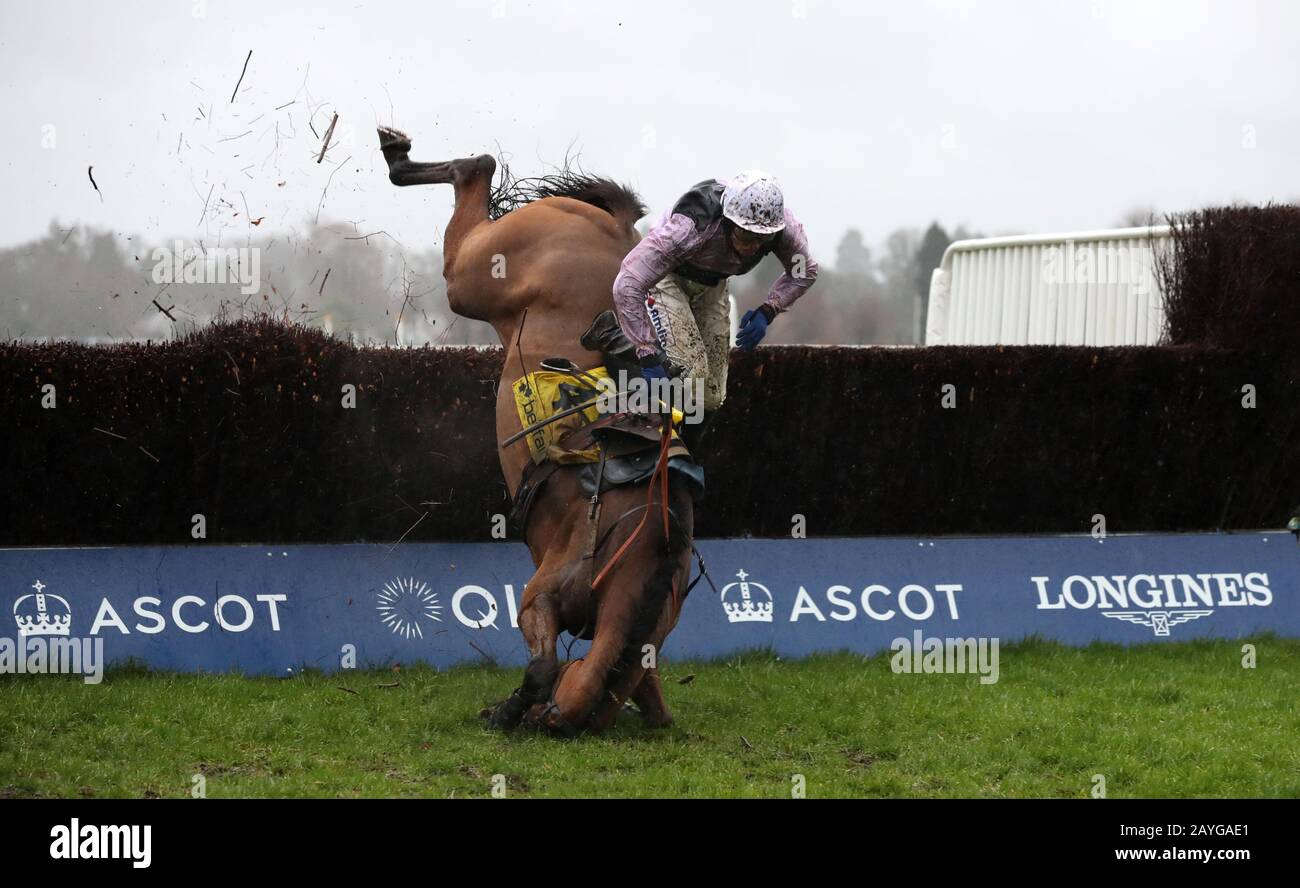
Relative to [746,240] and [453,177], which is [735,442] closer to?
[453,177]

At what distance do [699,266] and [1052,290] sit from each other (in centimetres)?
805

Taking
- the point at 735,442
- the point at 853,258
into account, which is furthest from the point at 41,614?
the point at 853,258

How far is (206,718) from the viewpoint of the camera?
23.2ft

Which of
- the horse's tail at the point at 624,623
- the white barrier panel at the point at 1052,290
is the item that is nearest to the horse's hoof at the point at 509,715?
the horse's tail at the point at 624,623

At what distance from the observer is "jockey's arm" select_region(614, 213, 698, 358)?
6.70 m

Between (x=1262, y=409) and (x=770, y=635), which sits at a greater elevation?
(x=1262, y=409)

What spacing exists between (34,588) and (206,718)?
2009mm

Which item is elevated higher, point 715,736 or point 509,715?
point 509,715

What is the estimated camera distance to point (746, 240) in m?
6.70

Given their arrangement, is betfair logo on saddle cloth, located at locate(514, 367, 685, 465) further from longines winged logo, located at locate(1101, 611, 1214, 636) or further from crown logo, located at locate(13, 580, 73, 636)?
longines winged logo, located at locate(1101, 611, 1214, 636)

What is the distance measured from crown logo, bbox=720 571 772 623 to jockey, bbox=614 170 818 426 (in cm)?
223

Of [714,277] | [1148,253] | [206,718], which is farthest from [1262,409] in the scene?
[206,718]

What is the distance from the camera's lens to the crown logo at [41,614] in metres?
8.30

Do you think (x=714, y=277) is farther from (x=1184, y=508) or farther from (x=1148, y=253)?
(x=1148, y=253)
